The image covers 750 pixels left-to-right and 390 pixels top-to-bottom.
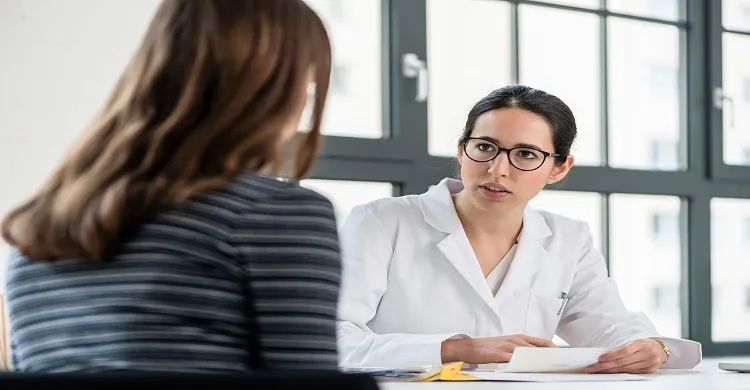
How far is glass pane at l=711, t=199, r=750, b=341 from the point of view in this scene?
3.82 m

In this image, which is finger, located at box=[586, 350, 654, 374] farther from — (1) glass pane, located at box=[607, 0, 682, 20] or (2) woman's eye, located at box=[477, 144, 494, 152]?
(1) glass pane, located at box=[607, 0, 682, 20]

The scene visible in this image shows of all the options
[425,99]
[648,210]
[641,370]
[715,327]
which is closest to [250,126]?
[641,370]

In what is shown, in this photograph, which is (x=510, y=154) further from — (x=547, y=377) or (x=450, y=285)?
(x=547, y=377)

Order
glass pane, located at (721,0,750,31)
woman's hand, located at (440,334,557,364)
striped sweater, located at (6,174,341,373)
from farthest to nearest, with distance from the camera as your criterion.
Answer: glass pane, located at (721,0,750,31) < woman's hand, located at (440,334,557,364) < striped sweater, located at (6,174,341,373)

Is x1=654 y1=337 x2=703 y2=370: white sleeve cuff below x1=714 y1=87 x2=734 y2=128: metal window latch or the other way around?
below

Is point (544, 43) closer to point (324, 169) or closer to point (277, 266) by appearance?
point (324, 169)

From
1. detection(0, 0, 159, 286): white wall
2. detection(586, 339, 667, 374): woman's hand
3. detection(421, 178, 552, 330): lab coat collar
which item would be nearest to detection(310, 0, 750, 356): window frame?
detection(421, 178, 552, 330): lab coat collar

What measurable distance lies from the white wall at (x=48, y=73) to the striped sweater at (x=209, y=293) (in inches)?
60.3

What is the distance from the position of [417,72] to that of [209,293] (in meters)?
2.15

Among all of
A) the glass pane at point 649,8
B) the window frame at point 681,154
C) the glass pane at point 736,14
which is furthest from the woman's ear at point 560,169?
the glass pane at point 736,14

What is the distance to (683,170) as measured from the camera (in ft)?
12.0

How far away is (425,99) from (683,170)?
44.1 inches

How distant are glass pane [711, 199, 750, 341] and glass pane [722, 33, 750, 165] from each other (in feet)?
0.61

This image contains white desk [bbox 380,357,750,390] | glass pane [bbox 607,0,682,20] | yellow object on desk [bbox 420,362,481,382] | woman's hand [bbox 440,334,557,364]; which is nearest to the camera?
white desk [bbox 380,357,750,390]
